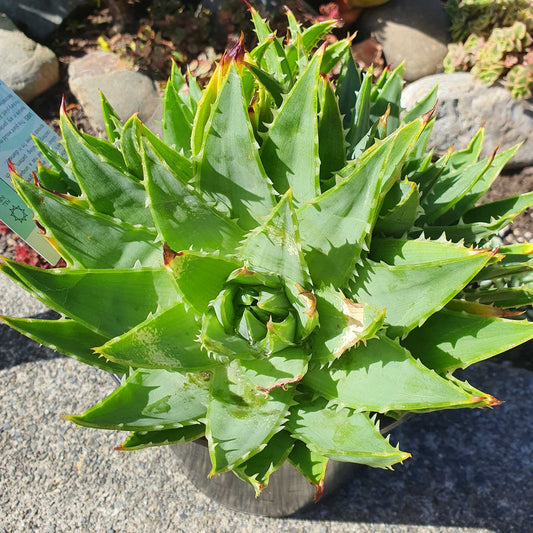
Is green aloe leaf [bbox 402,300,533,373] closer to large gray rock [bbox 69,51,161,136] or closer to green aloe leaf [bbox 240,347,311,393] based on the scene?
green aloe leaf [bbox 240,347,311,393]

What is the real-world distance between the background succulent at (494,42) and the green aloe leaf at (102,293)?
8.29 feet

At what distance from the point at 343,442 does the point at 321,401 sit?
92mm

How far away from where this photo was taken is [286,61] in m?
1.07

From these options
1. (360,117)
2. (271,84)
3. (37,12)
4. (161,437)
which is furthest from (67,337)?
(37,12)

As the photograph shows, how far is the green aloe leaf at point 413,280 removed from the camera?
2.66 feet

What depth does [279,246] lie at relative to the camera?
0.85m

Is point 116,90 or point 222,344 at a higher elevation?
point 222,344

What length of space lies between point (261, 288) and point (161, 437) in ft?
1.10

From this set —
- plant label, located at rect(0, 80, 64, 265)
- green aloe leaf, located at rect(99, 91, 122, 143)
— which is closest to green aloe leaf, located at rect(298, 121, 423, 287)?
green aloe leaf, located at rect(99, 91, 122, 143)

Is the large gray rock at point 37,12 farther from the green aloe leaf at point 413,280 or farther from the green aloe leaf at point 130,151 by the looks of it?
the green aloe leaf at point 413,280

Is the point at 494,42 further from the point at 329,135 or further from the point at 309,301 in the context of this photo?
the point at 309,301

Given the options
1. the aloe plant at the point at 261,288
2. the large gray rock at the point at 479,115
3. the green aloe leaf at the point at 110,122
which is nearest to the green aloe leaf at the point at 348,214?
the aloe plant at the point at 261,288

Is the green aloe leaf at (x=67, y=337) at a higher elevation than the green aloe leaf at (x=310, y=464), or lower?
higher

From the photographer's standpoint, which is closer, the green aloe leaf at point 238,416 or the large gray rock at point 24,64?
the green aloe leaf at point 238,416
